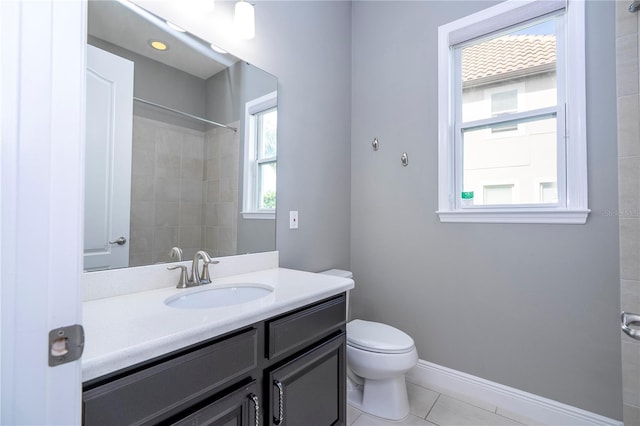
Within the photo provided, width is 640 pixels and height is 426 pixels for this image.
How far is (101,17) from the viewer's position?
3.64 feet

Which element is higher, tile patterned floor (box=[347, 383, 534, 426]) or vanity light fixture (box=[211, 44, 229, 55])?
vanity light fixture (box=[211, 44, 229, 55])

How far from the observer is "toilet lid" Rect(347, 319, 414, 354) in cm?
158

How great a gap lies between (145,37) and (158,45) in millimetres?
53

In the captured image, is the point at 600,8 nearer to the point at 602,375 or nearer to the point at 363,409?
the point at 602,375

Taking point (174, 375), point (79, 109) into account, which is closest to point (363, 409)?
point (174, 375)

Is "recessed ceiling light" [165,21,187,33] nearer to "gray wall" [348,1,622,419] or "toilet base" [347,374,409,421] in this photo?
"gray wall" [348,1,622,419]

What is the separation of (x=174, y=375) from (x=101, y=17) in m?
1.27

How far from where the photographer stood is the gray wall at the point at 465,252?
1.49 metres

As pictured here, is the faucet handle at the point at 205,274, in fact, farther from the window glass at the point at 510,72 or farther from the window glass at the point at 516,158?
the window glass at the point at 510,72

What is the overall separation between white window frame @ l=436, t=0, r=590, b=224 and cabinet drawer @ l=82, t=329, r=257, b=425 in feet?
4.99

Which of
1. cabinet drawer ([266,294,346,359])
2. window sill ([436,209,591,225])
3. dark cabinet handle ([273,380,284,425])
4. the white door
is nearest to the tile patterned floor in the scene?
cabinet drawer ([266,294,346,359])

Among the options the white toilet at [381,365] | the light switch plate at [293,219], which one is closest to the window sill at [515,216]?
the white toilet at [381,365]

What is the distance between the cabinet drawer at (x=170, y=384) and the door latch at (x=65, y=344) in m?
0.29

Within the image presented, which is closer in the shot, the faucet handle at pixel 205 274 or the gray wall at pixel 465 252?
the faucet handle at pixel 205 274
